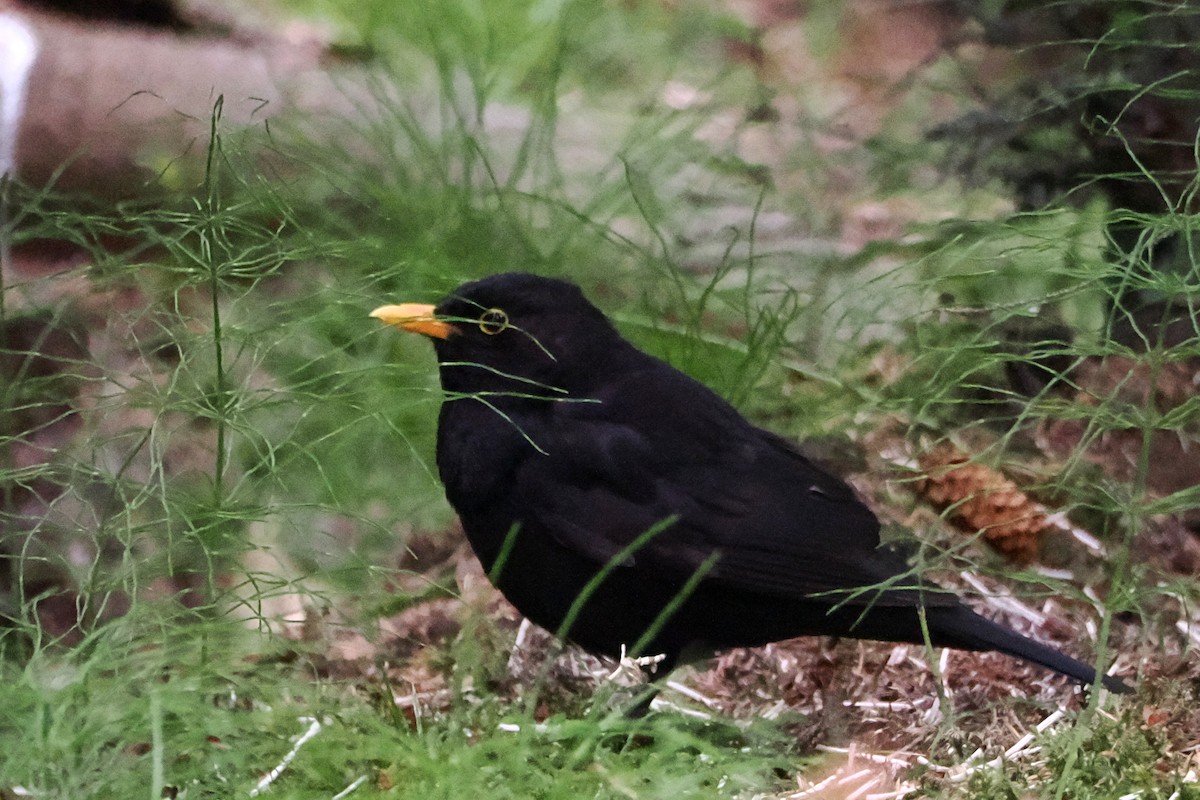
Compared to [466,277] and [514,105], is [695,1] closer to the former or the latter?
[514,105]

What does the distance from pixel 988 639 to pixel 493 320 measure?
113 centimetres

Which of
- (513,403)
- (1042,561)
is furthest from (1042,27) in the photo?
(513,403)

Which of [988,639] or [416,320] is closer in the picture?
[988,639]

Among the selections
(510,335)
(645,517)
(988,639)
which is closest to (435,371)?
(510,335)

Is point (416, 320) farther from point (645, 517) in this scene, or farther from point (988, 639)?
point (988, 639)

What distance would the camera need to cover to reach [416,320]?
259cm

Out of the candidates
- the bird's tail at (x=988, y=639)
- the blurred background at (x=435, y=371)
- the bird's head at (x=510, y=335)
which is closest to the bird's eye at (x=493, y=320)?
the bird's head at (x=510, y=335)

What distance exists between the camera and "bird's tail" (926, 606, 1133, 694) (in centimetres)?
234

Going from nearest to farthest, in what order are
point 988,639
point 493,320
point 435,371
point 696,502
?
1. point 988,639
2. point 696,502
3. point 493,320
4. point 435,371

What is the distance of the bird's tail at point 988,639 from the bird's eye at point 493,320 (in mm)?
996

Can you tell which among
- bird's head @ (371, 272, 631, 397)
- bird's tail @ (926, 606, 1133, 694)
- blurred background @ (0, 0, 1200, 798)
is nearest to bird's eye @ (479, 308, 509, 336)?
bird's head @ (371, 272, 631, 397)

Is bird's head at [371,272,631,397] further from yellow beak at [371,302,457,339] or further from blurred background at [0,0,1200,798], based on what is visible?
blurred background at [0,0,1200,798]

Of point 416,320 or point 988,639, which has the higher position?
point 416,320

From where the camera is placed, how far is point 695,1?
233 inches
